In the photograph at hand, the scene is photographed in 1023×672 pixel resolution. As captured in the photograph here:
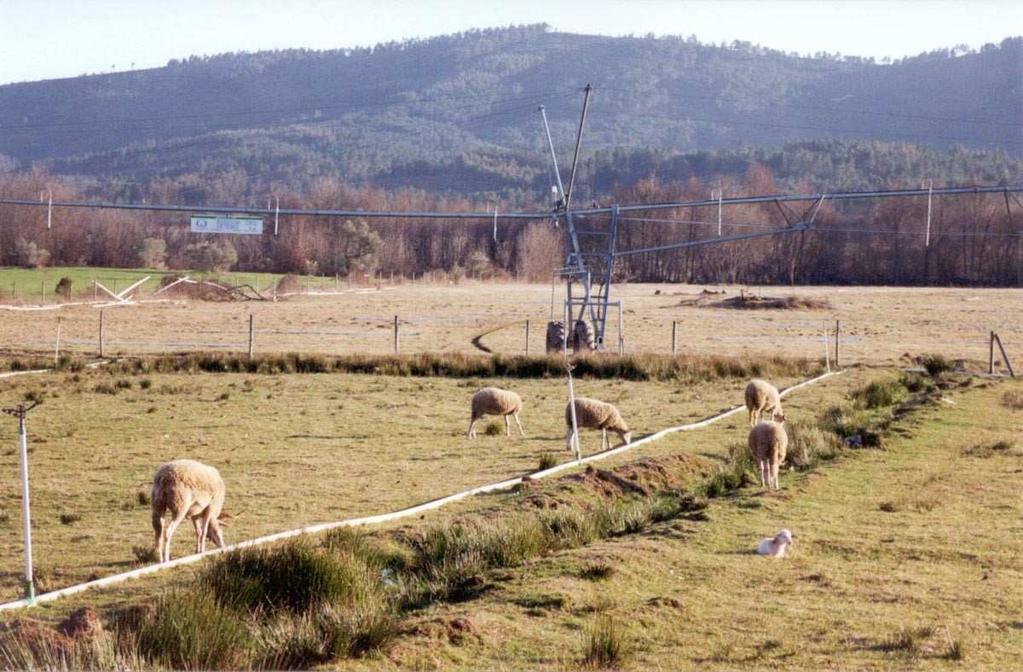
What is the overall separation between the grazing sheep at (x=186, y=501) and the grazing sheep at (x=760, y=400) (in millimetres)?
13486

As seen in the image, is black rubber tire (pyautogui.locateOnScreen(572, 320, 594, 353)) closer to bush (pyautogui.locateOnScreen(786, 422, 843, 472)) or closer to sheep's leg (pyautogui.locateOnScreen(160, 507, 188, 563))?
bush (pyautogui.locateOnScreen(786, 422, 843, 472))

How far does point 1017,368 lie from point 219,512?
3287 centimetres

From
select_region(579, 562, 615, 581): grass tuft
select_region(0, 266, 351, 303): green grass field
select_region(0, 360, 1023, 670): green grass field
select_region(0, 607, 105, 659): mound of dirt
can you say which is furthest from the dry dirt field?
select_region(0, 607, 105, 659): mound of dirt

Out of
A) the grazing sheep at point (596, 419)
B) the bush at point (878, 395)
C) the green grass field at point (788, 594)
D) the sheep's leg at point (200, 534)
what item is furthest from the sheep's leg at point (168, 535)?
the bush at point (878, 395)

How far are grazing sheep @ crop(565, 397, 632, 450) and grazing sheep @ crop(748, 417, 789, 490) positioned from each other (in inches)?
210

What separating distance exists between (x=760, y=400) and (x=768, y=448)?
7.63 metres

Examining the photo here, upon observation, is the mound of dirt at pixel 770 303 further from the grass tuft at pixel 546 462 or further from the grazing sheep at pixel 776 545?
the grazing sheep at pixel 776 545

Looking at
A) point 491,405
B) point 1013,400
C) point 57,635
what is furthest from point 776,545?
point 1013,400

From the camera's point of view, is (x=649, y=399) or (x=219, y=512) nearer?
(x=219, y=512)

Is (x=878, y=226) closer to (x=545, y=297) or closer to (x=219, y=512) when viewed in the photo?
(x=545, y=297)

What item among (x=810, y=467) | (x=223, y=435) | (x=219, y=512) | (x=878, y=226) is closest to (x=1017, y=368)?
(x=810, y=467)

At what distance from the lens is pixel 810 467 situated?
69.4 ft

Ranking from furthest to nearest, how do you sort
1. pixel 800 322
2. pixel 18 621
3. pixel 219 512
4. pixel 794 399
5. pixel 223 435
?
pixel 800 322, pixel 794 399, pixel 223 435, pixel 219 512, pixel 18 621

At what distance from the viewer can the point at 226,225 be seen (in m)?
41.2
